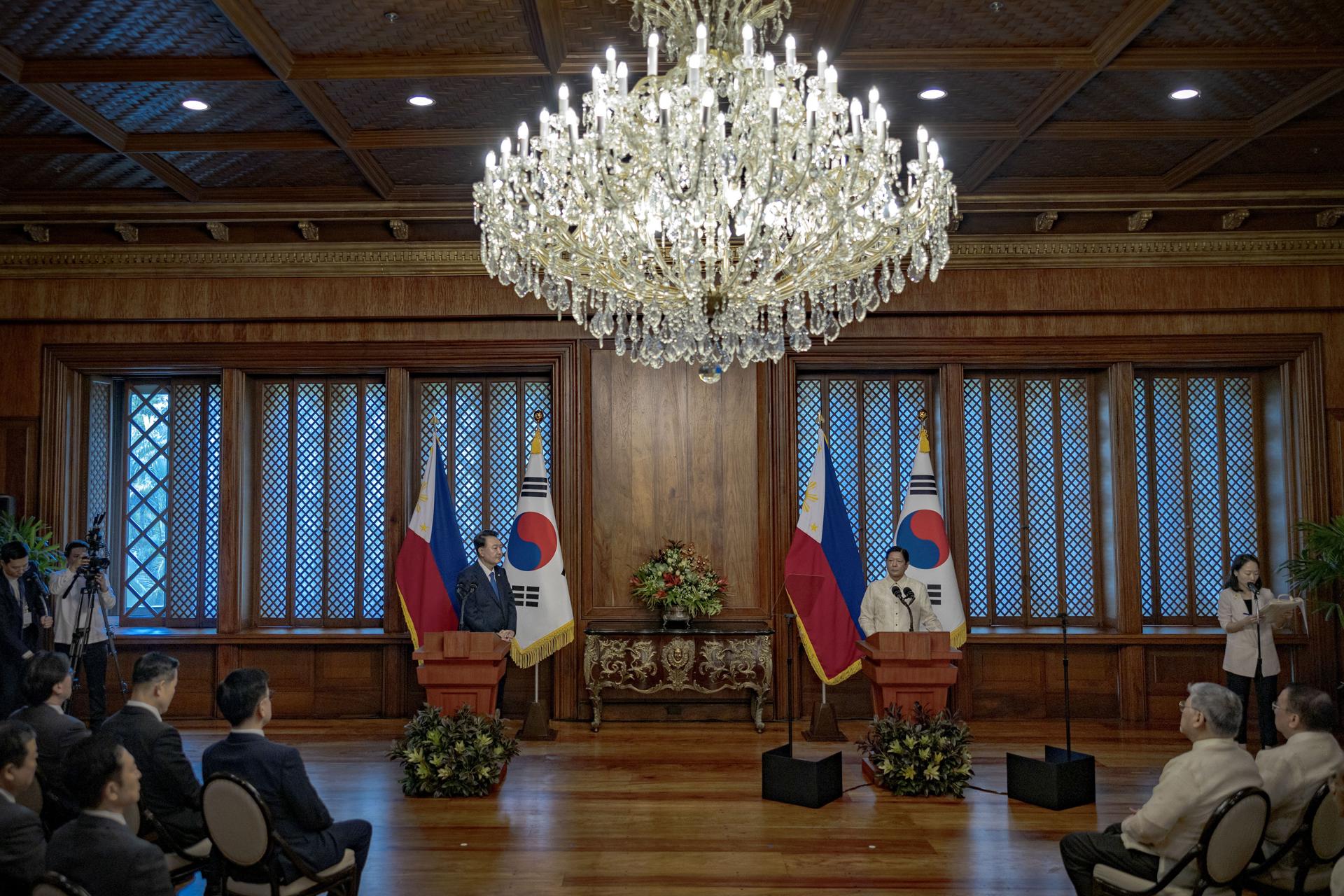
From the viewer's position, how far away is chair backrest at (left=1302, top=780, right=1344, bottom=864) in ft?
13.4

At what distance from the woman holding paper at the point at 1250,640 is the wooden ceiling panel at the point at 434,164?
20.3 ft

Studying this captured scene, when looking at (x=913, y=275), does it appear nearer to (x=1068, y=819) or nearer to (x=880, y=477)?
(x=1068, y=819)

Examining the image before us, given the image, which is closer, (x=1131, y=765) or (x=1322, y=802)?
(x=1322, y=802)

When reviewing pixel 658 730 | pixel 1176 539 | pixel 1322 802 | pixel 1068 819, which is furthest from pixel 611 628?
pixel 1322 802

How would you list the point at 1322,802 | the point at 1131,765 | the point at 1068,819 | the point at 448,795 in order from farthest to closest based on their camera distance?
the point at 1131,765
the point at 448,795
the point at 1068,819
the point at 1322,802

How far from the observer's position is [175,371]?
380 inches

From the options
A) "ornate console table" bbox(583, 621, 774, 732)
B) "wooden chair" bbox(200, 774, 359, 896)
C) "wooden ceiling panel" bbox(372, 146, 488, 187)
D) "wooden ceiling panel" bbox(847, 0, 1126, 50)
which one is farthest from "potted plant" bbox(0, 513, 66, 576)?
"wooden ceiling panel" bbox(847, 0, 1126, 50)

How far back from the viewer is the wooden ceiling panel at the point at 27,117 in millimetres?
6500

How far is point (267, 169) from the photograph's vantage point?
7.91 m

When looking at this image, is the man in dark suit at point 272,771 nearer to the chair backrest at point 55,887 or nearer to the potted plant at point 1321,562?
the chair backrest at point 55,887

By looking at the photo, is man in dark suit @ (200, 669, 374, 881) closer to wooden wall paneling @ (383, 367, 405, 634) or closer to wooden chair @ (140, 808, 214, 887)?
wooden chair @ (140, 808, 214, 887)

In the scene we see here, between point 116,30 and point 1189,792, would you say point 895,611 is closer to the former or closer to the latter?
point 1189,792

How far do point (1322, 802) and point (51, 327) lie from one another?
9.56 m

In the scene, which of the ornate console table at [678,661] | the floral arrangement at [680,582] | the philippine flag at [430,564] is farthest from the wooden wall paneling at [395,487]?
the floral arrangement at [680,582]
